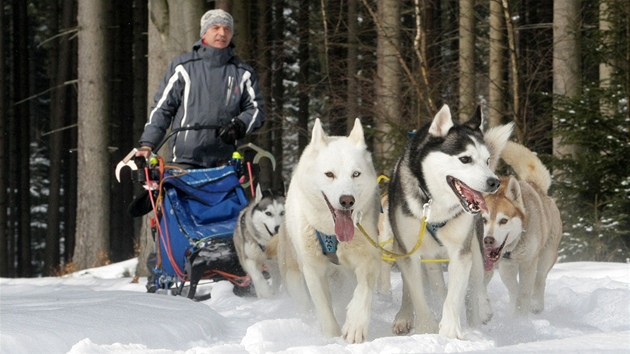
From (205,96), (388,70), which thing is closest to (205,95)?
(205,96)

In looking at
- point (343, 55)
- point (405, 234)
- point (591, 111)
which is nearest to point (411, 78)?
point (591, 111)

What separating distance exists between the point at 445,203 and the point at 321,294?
0.84 m

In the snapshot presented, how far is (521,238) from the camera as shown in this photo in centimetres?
630

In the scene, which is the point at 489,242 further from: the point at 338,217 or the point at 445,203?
the point at 338,217

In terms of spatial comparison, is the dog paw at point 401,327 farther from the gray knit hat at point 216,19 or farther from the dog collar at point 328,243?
the gray knit hat at point 216,19

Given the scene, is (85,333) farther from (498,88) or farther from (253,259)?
(498,88)

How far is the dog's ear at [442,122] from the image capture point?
4.97 m

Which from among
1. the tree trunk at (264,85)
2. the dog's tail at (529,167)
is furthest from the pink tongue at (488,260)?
the tree trunk at (264,85)

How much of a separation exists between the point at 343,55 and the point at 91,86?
304 inches

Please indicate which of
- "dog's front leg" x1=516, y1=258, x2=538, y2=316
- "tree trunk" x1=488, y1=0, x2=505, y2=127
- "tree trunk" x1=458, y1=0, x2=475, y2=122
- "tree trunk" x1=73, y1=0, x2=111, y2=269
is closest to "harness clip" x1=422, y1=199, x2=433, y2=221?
"dog's front leg" x1=516, y1=258, x2=538, y2=316

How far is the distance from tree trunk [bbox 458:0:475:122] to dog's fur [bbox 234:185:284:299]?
5.05 meters

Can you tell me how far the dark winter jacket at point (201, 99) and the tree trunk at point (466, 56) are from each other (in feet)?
17.4

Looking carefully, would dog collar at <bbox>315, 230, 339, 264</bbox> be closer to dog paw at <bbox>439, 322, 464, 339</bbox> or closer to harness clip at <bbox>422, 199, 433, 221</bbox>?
harness clip at <bbox>422, 199, 433, 221</bbox>

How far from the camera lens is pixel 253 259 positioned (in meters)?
7.42
